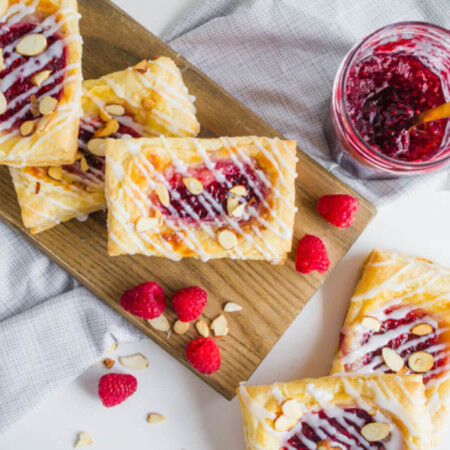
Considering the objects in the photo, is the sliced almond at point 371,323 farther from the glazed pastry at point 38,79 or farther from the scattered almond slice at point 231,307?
the glazed pastry at point 38,79

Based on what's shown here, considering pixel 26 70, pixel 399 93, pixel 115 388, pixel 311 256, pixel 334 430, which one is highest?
pixel 399 93

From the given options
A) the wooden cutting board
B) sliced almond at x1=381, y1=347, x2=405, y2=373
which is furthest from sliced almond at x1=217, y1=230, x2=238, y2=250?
sliced almond at x1=381, y1=347, x2=405, y2=373

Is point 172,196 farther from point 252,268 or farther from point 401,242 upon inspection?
point 401,242

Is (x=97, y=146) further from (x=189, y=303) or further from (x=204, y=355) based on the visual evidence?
(x=204, y=355)

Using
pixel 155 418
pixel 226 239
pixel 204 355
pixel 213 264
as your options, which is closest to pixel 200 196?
pixel 226 239

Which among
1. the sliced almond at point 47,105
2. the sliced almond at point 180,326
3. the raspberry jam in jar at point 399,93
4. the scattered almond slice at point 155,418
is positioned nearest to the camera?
the sliced almond at point 47,105

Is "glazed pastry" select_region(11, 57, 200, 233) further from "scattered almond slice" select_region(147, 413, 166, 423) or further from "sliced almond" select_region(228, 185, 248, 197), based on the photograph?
"scattered almond slice" select_region(147, 413, 166, 423)

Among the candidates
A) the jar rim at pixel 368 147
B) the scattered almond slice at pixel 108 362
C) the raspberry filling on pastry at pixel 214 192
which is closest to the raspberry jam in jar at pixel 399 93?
the jar rim at pixel 368 147
